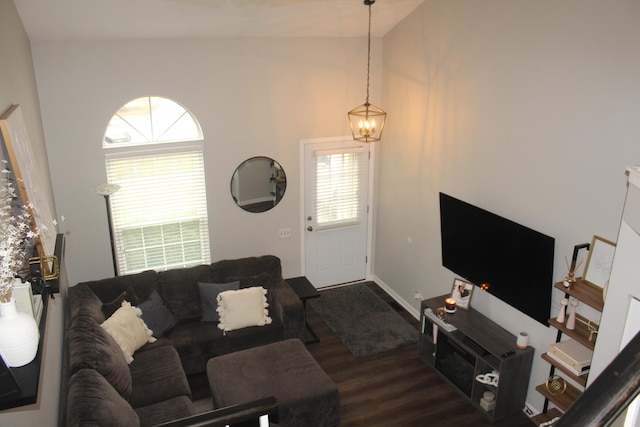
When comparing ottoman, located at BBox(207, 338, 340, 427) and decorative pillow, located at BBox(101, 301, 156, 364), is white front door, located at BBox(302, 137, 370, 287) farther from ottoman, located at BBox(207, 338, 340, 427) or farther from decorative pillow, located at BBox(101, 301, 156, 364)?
decorative pillow, located at BBox(101, 301, 156, 364)

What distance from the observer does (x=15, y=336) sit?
1.95 metres

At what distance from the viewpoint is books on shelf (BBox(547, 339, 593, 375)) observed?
393cm

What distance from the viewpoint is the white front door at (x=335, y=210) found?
680 centimetres

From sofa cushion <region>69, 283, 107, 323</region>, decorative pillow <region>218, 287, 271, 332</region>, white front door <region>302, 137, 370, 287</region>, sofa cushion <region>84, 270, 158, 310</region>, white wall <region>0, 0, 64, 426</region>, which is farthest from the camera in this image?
white front door <region>302, 137, 370, 287</region>

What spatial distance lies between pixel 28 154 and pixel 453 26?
13.2 feet

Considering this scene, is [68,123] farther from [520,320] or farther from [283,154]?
[520,320]

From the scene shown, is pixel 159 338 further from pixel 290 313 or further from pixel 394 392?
pixel 394 392

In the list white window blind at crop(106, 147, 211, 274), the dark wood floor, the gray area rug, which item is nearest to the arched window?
white window blind at crop(106, 147, 211, 274)

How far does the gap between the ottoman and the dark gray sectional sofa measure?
334 mm

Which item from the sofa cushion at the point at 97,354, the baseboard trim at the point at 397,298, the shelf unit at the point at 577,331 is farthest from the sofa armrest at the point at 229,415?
the baseboard trim at the point at 397,298

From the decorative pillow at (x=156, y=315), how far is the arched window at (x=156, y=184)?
34.5 inches

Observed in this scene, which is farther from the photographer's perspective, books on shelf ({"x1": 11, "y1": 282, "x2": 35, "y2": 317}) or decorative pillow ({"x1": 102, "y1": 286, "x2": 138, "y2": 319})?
decorative pillow ({"x1": 102, "y1": 286, "x2": 138, "y2": 319})

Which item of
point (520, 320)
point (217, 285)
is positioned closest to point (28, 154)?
point (217, 285)

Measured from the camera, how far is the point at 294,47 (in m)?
6.18
